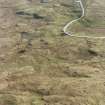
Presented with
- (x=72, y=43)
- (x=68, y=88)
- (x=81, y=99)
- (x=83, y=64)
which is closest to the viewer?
(x=81, y=99)

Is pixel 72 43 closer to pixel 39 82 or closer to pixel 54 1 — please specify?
pixel 39 82

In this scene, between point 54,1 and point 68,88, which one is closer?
point 68,88

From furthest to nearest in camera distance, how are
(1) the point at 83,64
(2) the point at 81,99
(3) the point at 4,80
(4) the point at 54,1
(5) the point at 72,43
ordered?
(4) the point at 54,1 < (5) the point at 72,43 < (1) the point at 83,64 < (3) the point at 4,80 < (2) the point at 81,99

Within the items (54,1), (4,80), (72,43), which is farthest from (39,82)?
(54,1)

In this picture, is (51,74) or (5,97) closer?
(5,97)

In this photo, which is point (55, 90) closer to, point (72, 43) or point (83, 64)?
point (83, 64)

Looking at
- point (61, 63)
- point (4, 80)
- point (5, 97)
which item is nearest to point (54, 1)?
point (61, 63)
